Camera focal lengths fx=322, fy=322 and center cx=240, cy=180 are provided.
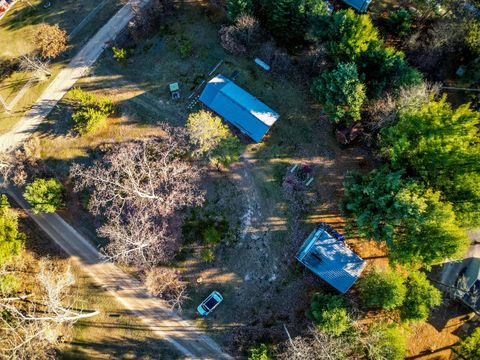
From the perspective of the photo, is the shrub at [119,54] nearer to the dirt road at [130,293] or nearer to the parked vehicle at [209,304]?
the dirt road at [130,293]

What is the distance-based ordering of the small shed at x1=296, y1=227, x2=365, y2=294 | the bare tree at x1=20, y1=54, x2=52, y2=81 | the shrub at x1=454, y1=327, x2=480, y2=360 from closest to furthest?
1. the shrub at x1=454, y1=327, x2=480, y2=360
2. the small shed at x1=296, y1=227, x2=365, y2=294
3. the bare tree at x1=20, y1=54, x2=52, y2=81

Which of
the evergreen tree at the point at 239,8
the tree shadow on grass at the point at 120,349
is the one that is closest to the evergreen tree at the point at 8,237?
the tree shadow on grass at the point at 120,349

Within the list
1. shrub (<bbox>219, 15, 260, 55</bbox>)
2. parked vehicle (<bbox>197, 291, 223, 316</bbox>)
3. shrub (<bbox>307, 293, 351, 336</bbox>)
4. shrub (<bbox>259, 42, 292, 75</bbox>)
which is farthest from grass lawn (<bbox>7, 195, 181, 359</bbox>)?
shrub (<bbox>259, 42, 292, 75</bbox>)

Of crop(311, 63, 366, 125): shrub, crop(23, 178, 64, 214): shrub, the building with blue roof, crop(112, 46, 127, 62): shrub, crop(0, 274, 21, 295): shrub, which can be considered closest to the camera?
crop(311, 63, 366, 125): shrub

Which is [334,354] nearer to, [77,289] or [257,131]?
[257,131]

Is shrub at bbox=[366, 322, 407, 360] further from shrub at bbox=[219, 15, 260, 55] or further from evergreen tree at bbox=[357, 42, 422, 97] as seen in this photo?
shrub at bbox=[219, 15, 260, 55]

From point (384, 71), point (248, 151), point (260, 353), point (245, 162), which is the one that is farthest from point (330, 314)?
point (384, 71)

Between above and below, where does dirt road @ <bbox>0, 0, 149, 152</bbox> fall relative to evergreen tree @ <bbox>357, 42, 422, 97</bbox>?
below
